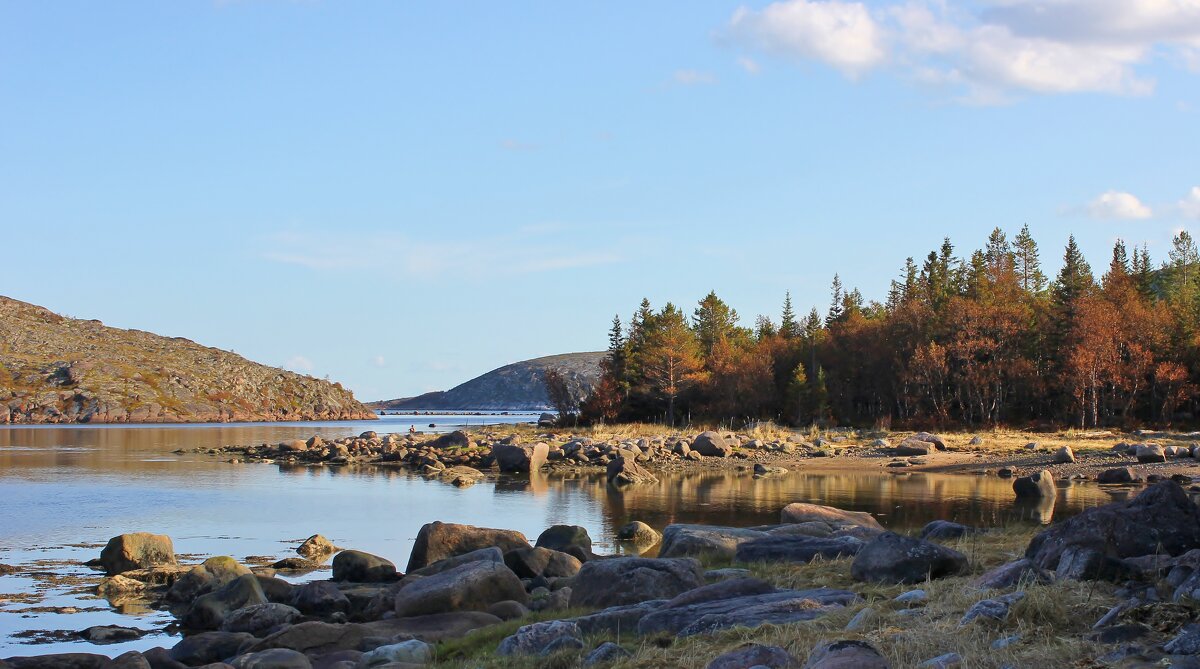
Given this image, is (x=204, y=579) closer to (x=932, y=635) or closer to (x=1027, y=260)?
(x=932, y=635)

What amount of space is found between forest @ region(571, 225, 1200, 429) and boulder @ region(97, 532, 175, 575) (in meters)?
57.7

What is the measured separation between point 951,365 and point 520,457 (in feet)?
117

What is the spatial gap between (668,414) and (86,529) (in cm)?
5972

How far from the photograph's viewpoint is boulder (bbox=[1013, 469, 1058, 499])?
117ft

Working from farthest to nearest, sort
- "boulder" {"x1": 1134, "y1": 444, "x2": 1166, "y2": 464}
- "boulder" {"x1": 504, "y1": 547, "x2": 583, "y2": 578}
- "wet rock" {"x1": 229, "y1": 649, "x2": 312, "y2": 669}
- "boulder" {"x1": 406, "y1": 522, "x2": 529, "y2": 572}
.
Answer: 1. "boulder" {"x1": 1134, "y1": 444, "x2": 1166, "y2": 464}
2. "boulder" {"x1": 406, "y1": 522, "x2": 529, "y2": 572}
3. "boulder" {"x1": 504, "y1": 547, "x2": 583, "y2": 578}
4. "wet rock" {"x1": 229, "y1": 649, "x2": 312, "y2": 669}

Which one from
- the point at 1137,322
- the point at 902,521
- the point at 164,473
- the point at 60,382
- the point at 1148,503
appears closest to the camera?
the point at 1148,503

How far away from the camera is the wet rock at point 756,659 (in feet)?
28.1

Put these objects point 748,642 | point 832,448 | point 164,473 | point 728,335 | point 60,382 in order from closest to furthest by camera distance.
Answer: point 748,642, point 164,473, point 832,448, point 728,335, point 60,382

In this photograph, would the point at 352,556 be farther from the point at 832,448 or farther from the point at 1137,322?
the point at 1137,322

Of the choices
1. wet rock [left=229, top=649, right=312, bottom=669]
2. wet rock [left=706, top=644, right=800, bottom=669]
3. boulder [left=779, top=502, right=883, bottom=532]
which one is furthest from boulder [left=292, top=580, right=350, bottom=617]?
wet rock [left=706, top=644, right=800, bottom=669]

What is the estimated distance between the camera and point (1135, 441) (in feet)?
176

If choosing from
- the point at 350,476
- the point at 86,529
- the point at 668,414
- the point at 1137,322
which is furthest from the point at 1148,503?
the point at 668,414

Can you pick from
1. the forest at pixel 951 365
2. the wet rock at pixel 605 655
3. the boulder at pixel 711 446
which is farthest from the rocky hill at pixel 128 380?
the wet rock at pixel 605 655

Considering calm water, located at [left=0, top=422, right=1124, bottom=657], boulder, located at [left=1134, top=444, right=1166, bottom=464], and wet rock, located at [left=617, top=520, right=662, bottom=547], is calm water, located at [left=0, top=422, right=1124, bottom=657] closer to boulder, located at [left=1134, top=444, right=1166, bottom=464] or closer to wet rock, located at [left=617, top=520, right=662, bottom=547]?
wet rock, located at [left=617, top=520, right=662, bottom=547]
